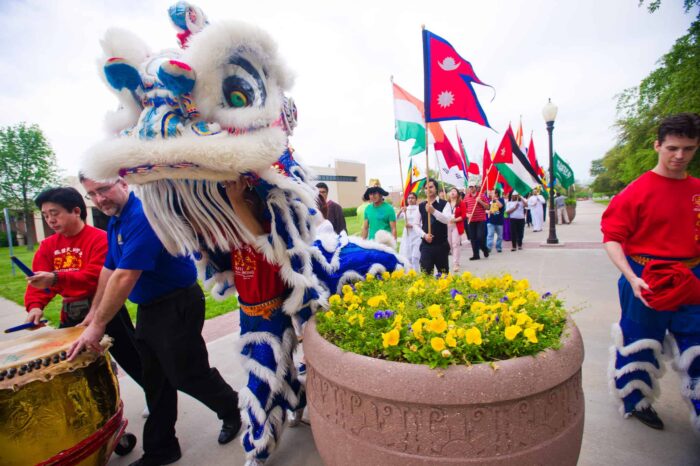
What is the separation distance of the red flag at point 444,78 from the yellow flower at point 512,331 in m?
3.23

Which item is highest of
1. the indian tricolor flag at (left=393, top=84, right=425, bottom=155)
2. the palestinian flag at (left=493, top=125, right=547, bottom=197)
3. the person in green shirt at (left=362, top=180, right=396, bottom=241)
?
the indian tricolor flag at (left=393, top=84, right=425, bottom=155)

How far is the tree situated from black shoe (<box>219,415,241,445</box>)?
31821 millimetres

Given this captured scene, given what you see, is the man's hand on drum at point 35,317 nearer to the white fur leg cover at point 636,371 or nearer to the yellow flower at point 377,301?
the yellow flower at point 377,301

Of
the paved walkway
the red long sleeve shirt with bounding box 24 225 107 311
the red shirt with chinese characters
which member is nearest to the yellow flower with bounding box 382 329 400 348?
the red shirt with chinese characters

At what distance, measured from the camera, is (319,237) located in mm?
2248

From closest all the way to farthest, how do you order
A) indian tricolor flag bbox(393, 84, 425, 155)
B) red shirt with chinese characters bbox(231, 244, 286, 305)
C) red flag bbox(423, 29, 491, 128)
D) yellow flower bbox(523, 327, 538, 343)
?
yellow flower bbox(523, 327, 538, 343)
red shirt with chinese characters bbox(231, 244, 286, 305)
red flag bbox(423, 29, 491, 128)
indian tricolor flag bbox(393, 84, 425, 155)

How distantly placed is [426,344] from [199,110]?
131cm

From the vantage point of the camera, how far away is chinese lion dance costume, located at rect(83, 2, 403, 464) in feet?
4.54

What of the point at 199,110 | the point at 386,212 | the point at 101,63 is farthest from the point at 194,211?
the point at 386,212

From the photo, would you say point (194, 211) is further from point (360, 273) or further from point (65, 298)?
point (65, 298)

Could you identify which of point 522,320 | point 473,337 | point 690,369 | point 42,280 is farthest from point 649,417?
point 42,280

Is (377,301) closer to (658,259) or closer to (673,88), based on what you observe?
(658,259)

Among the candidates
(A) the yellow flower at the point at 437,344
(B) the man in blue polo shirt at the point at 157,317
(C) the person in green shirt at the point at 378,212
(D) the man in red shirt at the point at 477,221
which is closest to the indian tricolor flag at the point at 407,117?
(C) the person in green shirt at the point at 378,212

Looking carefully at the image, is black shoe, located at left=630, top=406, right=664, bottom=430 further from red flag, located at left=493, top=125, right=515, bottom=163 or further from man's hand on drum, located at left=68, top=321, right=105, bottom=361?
red flag, located at left=493, top=125, right=515, bottom=163
